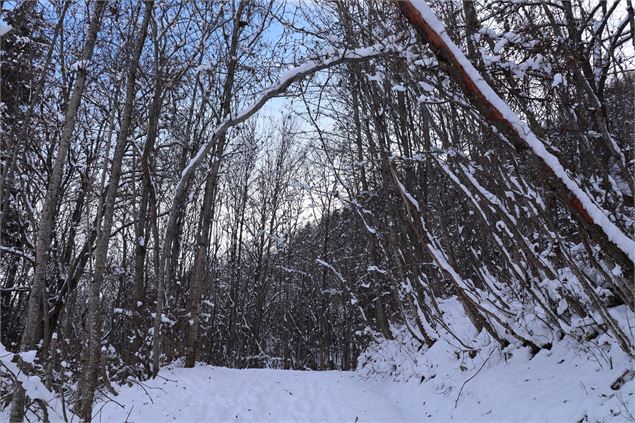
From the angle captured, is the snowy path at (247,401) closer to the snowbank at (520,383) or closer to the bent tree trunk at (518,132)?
the snowbank at (520,383)

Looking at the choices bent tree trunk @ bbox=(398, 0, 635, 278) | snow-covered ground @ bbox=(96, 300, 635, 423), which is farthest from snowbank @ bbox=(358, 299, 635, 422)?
bent tree trunk @ bbox=(398, 0, 635, 278)

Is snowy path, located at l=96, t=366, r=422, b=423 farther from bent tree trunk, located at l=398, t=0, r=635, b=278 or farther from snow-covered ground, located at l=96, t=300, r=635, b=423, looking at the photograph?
bent tree trunk, located at l=398, t=0, r=635, b=278

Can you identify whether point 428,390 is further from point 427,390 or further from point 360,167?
point 360,167

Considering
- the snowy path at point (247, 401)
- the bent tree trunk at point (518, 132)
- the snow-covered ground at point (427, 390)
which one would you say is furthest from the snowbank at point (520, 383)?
the bent tree trunk at point (518, 132)

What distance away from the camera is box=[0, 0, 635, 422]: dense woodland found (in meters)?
3.36

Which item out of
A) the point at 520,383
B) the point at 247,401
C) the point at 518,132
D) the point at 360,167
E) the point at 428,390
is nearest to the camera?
the point at 518,132

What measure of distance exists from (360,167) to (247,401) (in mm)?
5411

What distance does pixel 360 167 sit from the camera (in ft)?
31.5

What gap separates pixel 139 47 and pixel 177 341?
25.2 ft

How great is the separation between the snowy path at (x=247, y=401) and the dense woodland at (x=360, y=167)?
0.65 metres

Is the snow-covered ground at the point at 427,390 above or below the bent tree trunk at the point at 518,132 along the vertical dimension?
below

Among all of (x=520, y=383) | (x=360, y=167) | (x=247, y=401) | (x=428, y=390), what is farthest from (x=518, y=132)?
(x=360, y=167)

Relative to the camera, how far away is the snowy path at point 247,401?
5.36 m

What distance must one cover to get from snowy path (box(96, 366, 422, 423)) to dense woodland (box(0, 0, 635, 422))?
647mm
